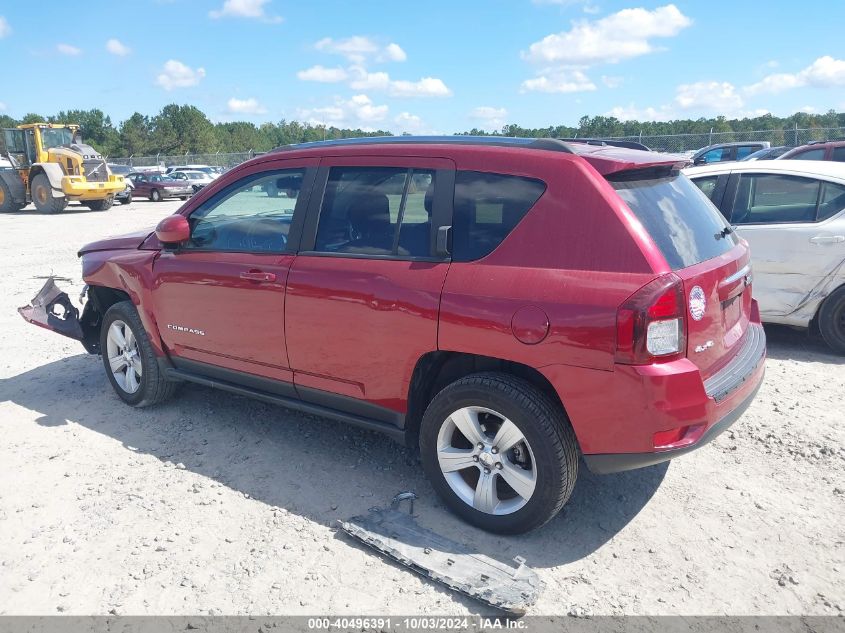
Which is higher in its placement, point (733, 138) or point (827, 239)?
point (733, 138)

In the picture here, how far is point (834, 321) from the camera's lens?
18.8ft

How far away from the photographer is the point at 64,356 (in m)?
6.38

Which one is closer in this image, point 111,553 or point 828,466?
point 111,553

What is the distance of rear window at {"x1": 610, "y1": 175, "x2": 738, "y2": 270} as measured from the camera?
3.04 meters

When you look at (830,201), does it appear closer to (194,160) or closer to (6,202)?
(6,202)

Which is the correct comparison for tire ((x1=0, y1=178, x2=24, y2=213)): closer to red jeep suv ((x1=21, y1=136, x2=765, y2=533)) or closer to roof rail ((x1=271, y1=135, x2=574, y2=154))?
red jeep suv ((x1=21, y1=136, x2=765, y2=533))

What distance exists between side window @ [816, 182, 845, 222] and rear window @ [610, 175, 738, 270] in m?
2.76

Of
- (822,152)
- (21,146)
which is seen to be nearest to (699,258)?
(822,152)

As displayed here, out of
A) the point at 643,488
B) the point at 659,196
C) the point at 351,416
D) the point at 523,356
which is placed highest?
the point at 659,196

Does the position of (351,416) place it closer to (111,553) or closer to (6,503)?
(111,553)

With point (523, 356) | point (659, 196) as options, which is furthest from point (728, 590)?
point (659, 196)

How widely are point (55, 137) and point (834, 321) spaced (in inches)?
1035

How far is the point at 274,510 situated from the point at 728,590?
7.51 ft

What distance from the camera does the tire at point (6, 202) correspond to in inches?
957
